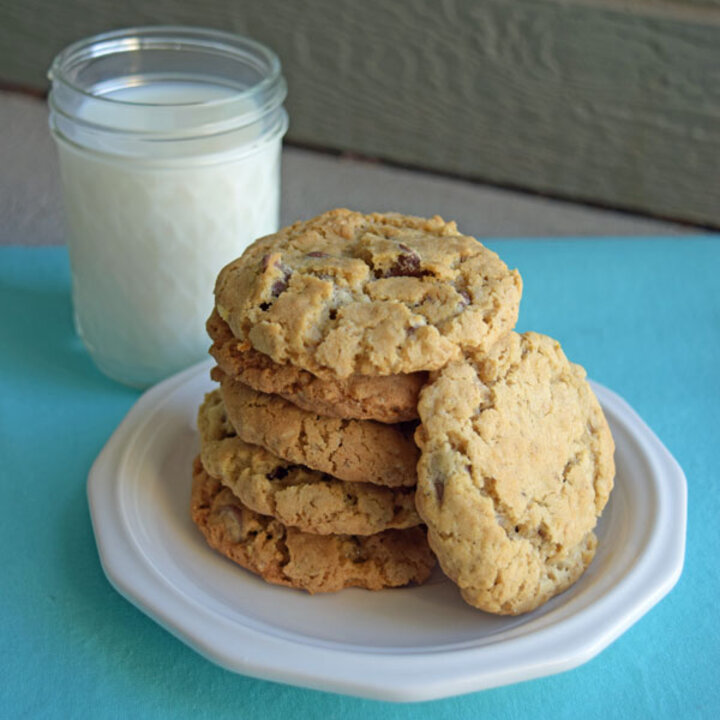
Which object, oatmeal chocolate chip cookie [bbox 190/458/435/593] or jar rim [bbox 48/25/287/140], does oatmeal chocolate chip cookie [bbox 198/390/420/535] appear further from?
jar rim [bbox 48/25/287/140]

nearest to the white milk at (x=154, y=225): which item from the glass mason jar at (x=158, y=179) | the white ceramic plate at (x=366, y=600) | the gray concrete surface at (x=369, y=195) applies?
the glass mason jar at (x=158, y=179)

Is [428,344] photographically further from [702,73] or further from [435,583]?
[702,73]

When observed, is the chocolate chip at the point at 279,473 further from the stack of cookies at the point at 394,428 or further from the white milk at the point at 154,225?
the white milk at the point at 154,225

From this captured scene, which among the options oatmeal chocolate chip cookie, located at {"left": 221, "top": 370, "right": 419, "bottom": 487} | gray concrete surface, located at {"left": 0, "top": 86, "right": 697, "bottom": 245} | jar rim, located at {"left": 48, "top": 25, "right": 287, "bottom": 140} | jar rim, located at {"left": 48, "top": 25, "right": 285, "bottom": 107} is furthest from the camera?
gray concrete surface, located at {"left": 0, "top": 86, "right": 697, "bottom": 245}

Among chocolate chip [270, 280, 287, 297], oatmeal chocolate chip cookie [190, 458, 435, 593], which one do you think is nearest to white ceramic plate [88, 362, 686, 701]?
oatmeal chocolate chip cookie [190, 458, 435, 593]

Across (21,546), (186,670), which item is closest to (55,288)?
(21,546)
